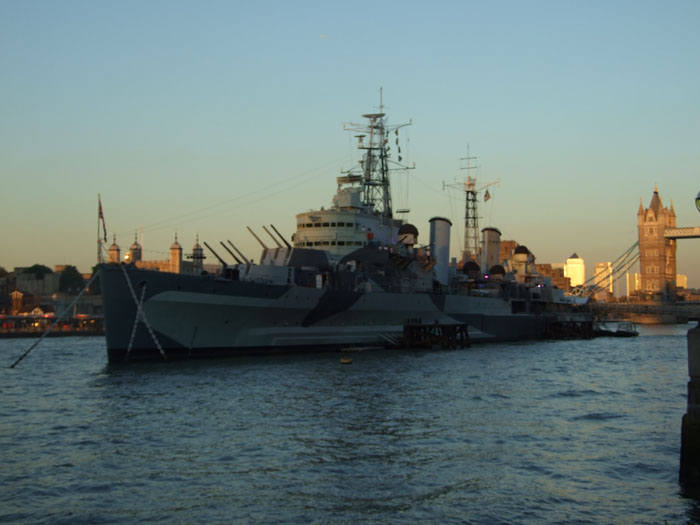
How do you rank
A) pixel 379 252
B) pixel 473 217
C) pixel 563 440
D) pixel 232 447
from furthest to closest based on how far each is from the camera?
pixel 473 217
pixel 379 252
pixel 563 440
pixel 232 447

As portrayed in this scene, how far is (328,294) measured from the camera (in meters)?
32.9

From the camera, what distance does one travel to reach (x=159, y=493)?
1101 cm

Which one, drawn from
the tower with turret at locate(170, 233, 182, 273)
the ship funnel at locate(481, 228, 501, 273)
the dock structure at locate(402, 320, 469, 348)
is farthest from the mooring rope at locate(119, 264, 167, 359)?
the tower with turret at locate(170, 233, 182, 273)

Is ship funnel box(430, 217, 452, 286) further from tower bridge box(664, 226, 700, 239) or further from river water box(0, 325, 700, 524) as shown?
tower bridge box(664, 226, 700, 239)

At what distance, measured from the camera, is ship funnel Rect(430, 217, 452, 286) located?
1912 inches

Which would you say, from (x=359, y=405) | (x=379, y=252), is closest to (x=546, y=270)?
(x=379, y=252)

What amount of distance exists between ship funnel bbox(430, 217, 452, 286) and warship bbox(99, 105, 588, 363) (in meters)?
0.08

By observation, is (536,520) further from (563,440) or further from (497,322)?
(497,322)

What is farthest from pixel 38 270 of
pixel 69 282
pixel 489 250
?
pixel 489 250

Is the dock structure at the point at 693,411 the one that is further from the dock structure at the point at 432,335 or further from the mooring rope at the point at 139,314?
the dock structure at the point at 432,335

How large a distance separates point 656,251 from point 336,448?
6265 inches

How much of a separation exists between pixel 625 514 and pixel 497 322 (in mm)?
41278

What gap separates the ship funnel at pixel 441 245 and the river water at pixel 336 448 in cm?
2272

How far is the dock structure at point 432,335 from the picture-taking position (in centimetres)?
3825
